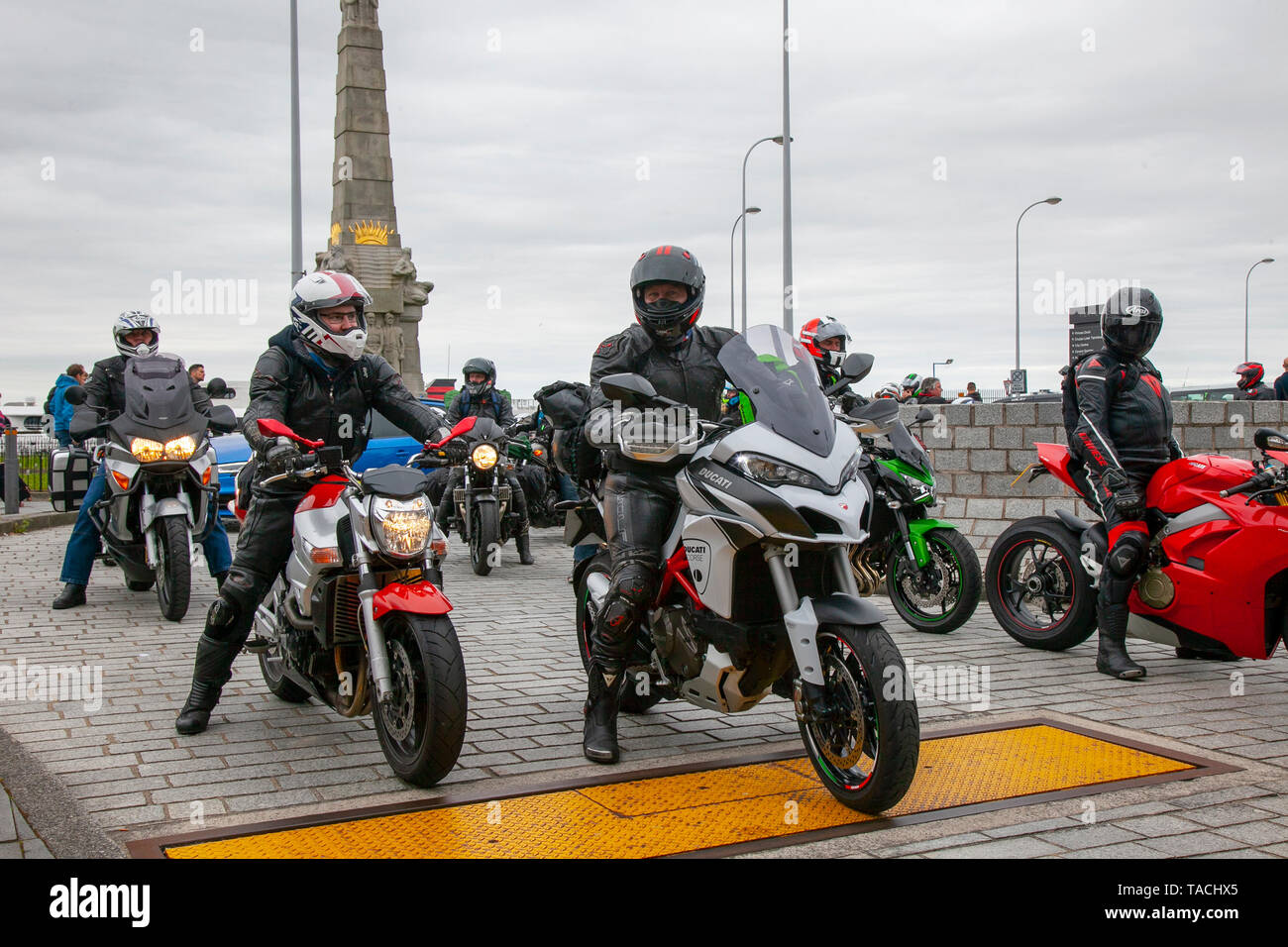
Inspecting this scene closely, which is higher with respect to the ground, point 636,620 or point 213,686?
point 636,620

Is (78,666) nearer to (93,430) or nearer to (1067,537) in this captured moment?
(93,430)

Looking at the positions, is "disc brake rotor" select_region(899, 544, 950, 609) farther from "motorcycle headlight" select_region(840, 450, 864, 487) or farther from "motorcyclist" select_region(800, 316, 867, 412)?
"motorcycle headlight" select_region(840, 450, 864, 487)

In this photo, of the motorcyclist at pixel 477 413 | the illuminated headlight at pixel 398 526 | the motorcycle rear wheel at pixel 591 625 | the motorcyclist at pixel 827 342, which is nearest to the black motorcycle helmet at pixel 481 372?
the motorcyclist at pixel 477 413

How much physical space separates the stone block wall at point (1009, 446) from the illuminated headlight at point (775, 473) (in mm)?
7019

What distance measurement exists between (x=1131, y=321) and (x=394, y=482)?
4201 millimetres

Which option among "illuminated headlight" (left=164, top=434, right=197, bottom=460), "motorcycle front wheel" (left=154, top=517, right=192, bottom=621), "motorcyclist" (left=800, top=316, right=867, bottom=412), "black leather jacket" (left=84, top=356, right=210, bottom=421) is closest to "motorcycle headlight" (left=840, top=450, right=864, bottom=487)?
"motorcyclist" (left=800, top=316, right=867, bottom=412)

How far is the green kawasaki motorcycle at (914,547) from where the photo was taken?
791 centimetres

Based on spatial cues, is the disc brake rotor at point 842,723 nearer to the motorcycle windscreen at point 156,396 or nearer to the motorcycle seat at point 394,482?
the motorcycle seat at point 394,482

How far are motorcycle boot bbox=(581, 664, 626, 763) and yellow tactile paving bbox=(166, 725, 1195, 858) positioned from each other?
1.12 feet

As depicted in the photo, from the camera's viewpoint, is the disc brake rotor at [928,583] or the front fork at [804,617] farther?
the disc brake rotor at [928,583]

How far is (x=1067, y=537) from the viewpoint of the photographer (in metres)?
7.18

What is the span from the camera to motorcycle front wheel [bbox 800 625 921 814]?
3969 millimetres
